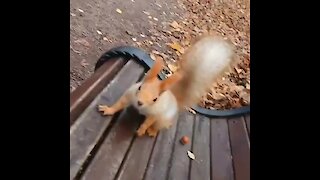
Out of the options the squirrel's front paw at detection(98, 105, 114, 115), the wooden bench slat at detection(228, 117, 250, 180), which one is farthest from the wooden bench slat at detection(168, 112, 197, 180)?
the squirrel's front paw at detection(98, 105, 114, 115)

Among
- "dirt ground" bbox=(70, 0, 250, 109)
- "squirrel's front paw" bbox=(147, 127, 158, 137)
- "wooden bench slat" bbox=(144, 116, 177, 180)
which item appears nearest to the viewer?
"wooden bench slat" bbox=(144, 116, 177, 180)

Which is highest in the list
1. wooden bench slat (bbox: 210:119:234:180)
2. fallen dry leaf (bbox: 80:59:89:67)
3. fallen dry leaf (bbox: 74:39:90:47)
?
wooden bench slat (bbox: 210:119:234:180)

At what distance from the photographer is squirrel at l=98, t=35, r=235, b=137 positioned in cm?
153

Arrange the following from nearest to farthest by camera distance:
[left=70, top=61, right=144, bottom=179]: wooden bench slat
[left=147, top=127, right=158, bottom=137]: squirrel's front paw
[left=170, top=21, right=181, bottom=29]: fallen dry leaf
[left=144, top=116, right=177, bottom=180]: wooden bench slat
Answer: [left=70, top=61, right=144, bottom=179]: wooden bench slat
[left=144, top=116, right=177, bottom=180]: wooden bench slat
[left=147, top=127, right=158, bottom=137]: squirrel's front paw
[left=170, top=21, right=181, bottom=29]: fallen dry leaf

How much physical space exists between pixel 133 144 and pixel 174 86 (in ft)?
0.97

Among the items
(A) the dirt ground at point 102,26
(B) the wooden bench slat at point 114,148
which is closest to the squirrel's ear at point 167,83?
(B) the wooden bench slat at point 114,148

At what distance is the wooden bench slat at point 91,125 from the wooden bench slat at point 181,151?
0.90 feet

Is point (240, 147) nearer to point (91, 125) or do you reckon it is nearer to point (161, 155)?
point (161, 155)

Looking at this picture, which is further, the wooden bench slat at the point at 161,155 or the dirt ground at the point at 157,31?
the dirt ground at the point at 157,31

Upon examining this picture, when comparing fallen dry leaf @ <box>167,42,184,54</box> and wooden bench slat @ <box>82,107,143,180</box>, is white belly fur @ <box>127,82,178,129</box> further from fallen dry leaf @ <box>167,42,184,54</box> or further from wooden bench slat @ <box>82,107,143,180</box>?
fallen dry leaf @ <box>167,42,184,54</box>

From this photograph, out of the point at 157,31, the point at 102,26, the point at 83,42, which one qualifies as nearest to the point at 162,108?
the point at 83,42

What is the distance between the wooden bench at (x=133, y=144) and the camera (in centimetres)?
132

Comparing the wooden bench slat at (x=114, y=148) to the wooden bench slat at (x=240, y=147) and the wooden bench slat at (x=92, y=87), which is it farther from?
the wooden bench slat at (x=240, y=147)
